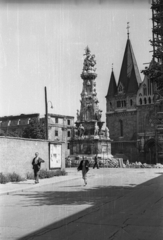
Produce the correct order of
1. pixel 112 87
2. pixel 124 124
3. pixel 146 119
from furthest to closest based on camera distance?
pixel 112 87 < pixel 124 124 < pixel 146 119

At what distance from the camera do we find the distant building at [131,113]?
221 feet

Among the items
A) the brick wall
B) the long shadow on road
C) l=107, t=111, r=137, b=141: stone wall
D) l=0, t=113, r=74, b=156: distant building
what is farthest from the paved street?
l=0, t=113, r=74, b=156: distant building

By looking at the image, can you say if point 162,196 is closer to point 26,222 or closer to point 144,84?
point 26,222

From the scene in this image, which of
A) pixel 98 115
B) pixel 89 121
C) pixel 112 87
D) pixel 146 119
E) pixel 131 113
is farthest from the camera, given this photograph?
pixel 112 87

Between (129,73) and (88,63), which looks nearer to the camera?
(88,63)

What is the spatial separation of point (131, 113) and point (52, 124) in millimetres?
18906

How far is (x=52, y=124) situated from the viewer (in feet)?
268

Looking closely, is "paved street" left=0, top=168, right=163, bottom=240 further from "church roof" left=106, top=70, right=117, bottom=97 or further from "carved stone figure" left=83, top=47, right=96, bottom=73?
"church roof" left=106, top=70, right=117, bottom=97

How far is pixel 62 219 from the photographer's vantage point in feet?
27.2

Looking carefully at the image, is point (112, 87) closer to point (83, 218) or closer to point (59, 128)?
point (59, 128)

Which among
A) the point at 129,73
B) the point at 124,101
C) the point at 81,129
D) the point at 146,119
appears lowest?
the point at 81,129

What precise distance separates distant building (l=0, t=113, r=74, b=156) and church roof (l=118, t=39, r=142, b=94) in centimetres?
1737

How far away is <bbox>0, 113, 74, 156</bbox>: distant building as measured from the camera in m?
82.2

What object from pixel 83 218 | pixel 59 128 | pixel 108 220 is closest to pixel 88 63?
pixel 59 128
